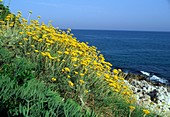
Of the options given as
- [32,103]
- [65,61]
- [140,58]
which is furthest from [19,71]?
[140,58]

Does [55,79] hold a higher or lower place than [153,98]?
higher

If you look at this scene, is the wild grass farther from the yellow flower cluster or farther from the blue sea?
the blue sea

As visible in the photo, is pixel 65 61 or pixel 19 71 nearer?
pixel 19 71

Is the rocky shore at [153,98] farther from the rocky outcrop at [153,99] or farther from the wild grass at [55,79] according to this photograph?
the wild grass at [55,79]

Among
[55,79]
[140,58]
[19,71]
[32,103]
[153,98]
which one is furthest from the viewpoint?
[140,58]

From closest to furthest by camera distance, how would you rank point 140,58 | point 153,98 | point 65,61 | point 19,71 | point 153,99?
1. point 19,71
2. point 65,61
3. point 153,99
4. point 153,98
5. point 140,58

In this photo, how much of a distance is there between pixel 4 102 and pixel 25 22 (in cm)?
386

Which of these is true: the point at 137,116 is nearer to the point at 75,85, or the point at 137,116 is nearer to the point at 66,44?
the point at 75,85

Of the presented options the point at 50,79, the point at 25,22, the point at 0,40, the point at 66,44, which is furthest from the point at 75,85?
the point at 25,22

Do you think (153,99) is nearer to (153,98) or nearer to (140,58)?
(153,98)

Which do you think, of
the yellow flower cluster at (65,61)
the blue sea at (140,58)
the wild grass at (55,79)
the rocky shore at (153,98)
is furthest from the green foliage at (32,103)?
the blue sea at (140,58)

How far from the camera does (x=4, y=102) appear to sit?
296cm

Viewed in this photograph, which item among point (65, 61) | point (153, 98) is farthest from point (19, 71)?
point (153, 98)

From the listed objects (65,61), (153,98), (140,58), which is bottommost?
(140,58)
